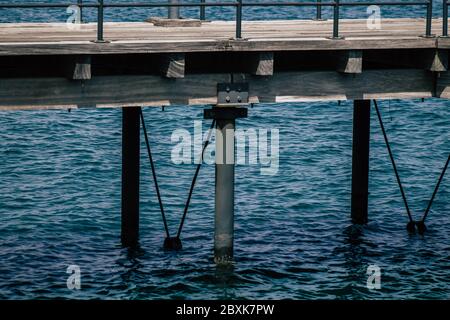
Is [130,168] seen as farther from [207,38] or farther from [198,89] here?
[198,89]

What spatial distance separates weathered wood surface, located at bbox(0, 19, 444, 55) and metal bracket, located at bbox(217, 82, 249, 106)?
2.38 ft

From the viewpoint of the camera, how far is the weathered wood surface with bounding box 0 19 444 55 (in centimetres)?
1839

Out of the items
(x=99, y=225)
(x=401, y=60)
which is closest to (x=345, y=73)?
(x=401, y=60)

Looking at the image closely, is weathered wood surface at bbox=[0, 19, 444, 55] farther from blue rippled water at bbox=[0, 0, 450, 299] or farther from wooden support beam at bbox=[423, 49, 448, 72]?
blue rippled water at bbox=[0, 0, 450, 299]

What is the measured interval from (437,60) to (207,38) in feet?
11.8

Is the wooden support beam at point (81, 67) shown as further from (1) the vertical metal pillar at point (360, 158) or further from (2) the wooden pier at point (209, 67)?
(1) the vertical metal pillar at point (360, 158)

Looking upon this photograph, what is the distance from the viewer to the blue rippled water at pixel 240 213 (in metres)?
22.6

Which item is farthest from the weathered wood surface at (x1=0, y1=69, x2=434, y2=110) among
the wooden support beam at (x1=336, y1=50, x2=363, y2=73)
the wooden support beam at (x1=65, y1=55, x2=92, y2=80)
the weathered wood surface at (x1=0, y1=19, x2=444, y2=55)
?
the weathered wood surface at (x1=0, y1=19, x2=444, y2=55)

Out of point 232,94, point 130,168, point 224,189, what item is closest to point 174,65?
point 232,94

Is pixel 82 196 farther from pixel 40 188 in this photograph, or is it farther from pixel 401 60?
pixel 401 60

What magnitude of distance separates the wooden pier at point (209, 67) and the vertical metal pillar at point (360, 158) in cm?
378

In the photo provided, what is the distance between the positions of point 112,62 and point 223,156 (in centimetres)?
278

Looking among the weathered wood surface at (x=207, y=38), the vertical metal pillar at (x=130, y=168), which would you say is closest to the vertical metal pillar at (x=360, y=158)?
the weathered wood surface at (x=207, y=38)

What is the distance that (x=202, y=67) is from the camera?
19.7 m
